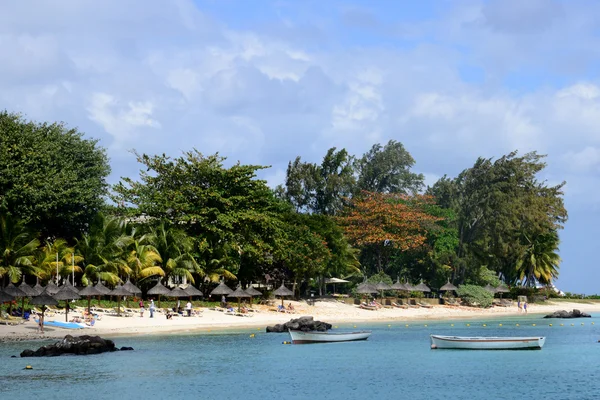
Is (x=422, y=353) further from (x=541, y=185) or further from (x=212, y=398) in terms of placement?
(x=541, y=185)

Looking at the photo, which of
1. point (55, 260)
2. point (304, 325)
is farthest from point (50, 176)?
point (304, 325)

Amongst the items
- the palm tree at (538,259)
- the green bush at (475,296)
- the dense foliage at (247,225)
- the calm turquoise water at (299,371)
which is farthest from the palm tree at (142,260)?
the palm tree at (538,259)

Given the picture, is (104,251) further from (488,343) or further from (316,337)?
(488,343)

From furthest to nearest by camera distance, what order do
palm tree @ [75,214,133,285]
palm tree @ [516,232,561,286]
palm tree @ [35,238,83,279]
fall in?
palm tree @ [516,232,561,286] → palm tree @ [75,214,133,285] → palm tree @ [35,238,83,279]

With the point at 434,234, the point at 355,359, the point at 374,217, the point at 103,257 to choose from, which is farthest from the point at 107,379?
the point at 434,234

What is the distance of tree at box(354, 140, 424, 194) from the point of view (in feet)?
350

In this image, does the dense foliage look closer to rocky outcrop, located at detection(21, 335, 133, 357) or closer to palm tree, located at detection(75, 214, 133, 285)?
palm tree, located at detection(75, 214, 133, 285)

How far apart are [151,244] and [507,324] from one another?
96.9 feet

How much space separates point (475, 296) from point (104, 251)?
40224 millimetres

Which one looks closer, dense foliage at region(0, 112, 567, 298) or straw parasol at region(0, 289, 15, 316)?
straw parasol at region(0, 289, 15, 316)

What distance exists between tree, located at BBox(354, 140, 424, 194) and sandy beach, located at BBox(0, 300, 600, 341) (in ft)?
82.9

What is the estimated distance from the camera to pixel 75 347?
4197cm

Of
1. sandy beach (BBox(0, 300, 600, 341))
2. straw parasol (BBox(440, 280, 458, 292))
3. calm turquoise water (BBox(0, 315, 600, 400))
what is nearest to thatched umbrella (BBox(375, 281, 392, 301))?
sandy beach (BBox(0, 300, 600, 341))

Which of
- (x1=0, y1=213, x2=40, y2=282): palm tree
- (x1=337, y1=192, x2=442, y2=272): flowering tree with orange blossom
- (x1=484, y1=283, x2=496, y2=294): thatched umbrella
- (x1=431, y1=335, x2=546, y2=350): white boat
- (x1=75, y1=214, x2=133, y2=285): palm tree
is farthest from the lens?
(x1=484, y1=283, x2=496, y2=294): thatched umbrella
